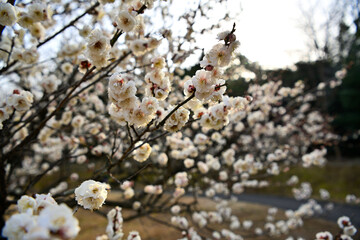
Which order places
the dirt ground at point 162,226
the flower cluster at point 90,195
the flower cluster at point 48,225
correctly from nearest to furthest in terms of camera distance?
the flower cluster at point 48,225, the flower cluster at point 90,195, the dirt ground at point 162,226

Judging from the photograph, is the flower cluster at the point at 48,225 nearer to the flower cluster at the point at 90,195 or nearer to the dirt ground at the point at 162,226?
the flower cluster at the point at 90,195

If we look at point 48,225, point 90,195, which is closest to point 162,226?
point 90,195

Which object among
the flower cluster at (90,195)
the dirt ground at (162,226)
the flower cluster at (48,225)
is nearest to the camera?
the flower cluster at (48,225)

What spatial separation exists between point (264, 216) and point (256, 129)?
3.10 m

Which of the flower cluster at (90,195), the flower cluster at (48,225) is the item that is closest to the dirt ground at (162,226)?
the flower cluster at (90,195)

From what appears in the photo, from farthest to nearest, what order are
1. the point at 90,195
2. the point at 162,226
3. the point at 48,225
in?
1. the point at 162,226
2. the point at 90,195
3. the point at 48,225

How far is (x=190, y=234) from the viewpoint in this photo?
3377 millimetres

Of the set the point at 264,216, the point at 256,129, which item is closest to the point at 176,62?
the point at 256,129

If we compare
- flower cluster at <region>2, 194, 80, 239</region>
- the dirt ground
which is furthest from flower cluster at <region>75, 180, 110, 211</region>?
the dirt ground

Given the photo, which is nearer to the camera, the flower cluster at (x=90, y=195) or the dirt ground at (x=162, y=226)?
the flower cluster at (x=90, y=195)

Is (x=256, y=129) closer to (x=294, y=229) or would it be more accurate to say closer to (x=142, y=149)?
(x=294, y=229)

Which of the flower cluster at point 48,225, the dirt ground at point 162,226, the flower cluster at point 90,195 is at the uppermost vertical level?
the dirt ground at point 162,226

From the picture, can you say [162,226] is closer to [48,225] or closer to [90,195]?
[90,195]

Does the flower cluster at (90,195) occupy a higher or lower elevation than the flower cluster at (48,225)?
higher
